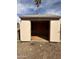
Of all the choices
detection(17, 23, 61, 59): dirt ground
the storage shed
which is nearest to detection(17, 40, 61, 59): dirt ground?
detection(17, 23, 61, 59): dirt ground

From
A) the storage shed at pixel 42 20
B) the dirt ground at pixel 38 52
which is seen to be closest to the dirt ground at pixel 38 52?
the dirt ground at pixel 38 52

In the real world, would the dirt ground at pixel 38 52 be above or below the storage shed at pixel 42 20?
below

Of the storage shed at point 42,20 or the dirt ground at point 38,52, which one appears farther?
the storage shed at point 42,20

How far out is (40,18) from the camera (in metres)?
6.59

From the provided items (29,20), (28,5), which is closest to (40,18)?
(29,20)

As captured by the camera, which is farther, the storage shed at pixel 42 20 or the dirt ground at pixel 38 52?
the storage shed at pixel 42 20

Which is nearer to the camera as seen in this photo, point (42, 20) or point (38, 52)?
point (38, 52)

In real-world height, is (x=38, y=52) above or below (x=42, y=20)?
below

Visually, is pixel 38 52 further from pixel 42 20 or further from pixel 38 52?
pixel 42 20

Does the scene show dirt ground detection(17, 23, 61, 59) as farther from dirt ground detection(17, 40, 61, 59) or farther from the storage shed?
the storage shed

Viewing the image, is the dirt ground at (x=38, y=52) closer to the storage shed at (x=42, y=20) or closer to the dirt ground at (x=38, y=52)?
the dirt ground at (x=38, y=52)

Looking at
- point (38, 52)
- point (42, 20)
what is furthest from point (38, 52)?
point (42, 20)

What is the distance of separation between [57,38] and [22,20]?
1.50m
